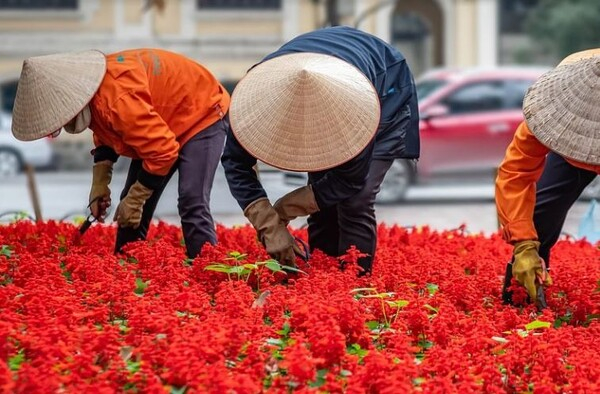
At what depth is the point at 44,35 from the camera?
27500 millimetres

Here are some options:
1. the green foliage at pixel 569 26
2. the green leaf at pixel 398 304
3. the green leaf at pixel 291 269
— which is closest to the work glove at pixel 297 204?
the green leaf at pixel 291 269

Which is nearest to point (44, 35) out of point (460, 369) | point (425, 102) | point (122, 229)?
point (425, 102)

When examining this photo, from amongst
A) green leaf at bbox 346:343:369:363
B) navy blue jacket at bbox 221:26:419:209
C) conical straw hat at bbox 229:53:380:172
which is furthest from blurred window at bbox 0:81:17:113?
green leaf at bbox 346:343:369:363

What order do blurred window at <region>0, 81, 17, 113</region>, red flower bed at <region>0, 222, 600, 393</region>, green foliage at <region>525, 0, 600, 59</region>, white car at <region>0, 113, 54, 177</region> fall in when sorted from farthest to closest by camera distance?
green foliage at <region>525, 0, 600, 59</region>
blurred window at <region>0, 81, 17, 113</region>
white car at <region>0, 113, 54, 177</region>
red flower bed at <region>0, 222, 600, 393</region>

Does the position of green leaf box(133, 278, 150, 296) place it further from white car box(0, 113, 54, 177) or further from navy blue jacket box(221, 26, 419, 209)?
white car box(0, 113, 54, 177)

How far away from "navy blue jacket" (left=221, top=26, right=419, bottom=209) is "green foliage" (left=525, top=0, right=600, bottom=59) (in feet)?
87.8

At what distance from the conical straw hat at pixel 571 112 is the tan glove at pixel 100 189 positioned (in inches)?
90.8

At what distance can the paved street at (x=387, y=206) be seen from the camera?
38.0 ft

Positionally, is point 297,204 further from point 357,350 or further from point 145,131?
point 357,350

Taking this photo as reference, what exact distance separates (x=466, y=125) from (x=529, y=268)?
37.8 feet

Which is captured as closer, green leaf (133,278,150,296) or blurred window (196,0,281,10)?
green leaf (133,278,150,296)

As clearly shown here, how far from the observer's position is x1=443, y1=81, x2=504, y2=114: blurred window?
1686 cm

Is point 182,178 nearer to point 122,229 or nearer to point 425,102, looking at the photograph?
point 122,229

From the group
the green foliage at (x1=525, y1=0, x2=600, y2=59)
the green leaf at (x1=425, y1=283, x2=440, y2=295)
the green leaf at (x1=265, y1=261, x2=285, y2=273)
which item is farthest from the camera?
the green foliage at (x1=525, y1=0, x2=600, y2=59)
